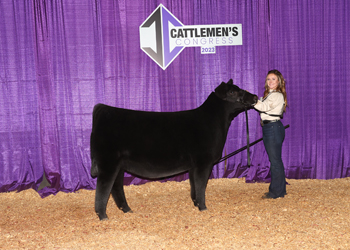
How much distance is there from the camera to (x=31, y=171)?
4969 millimetres

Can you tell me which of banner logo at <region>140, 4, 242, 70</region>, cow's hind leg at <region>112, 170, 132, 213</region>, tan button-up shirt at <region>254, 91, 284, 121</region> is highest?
banner logo at <region>140, 4, 242, 70</region>

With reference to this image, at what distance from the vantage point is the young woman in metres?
4.06

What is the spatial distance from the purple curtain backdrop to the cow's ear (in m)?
1.40

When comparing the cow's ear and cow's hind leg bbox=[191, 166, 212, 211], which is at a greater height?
the cow's ear

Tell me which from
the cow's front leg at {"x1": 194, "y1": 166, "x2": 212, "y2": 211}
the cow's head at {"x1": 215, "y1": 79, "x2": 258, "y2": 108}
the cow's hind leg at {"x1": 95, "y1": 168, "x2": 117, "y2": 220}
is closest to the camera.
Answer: the cow's hind leg at {"x1": 95, "y1": 168, "x2": 117, "y2": 220}

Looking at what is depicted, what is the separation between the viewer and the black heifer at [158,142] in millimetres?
3379

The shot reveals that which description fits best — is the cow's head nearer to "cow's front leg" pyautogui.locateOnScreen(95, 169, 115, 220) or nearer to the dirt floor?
the dirt floor

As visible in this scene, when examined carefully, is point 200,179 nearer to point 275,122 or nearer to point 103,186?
point 103,186

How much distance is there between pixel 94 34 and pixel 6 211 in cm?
278

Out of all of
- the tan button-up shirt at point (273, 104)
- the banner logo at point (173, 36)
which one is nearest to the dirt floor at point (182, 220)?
the tan button-up shirt at point (273, 104)

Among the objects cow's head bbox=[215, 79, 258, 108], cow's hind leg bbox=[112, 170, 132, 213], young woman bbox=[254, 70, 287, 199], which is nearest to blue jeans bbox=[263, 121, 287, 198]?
young woman bbox=[254, 70, 287, 199]

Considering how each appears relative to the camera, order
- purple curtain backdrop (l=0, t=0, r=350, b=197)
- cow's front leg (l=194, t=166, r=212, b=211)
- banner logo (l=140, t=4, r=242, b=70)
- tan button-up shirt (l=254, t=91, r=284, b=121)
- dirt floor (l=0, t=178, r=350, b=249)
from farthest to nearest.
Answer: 1. banner logo (l=140, t=4, r=242, b=70)
2. purple curtain backdrop (l=0, t=0, r=350, b=197)
3. tan button-up shirt (l=254, t=91, r=284, b=121)
4. cow's front leg (l=194, t=166, r=212, b=211)
5. dirt floor (l=0, t=178, r=350, b=249)

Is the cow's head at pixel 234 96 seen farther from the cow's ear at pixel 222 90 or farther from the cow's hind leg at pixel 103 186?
the cow's hind leg at pixel 103 186

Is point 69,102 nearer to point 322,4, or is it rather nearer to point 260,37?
point 260,37
